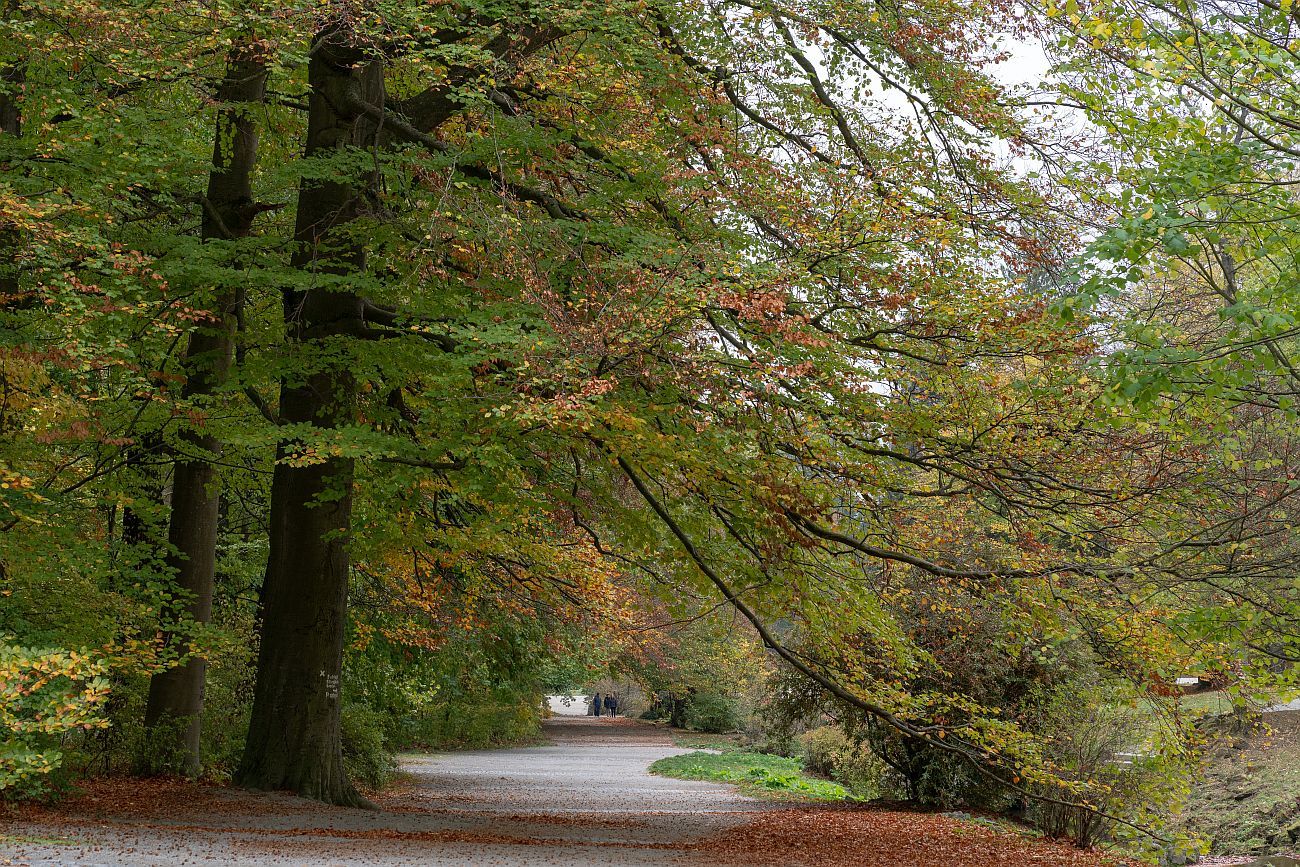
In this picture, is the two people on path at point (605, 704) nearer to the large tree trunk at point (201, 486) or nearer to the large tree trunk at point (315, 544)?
the large tree trunk at point (201, 486)

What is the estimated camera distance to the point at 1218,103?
7.88 meters

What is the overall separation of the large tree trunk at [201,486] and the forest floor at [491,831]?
0.84 metres

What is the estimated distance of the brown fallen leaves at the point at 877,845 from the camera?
10734 millimetres

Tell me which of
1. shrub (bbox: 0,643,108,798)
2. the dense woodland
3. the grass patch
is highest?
the dense woodland

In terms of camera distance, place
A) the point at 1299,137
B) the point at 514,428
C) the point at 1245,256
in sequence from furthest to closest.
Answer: the point at 1245,256, the point at 514,428, the point at 1299,137

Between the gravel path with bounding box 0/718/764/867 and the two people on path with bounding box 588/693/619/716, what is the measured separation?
54945 millimetres

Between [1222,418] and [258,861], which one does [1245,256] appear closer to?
[1222,418]

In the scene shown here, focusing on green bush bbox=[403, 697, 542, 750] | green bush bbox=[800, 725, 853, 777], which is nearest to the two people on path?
green bush bbox=[403, 697, 542, 750]

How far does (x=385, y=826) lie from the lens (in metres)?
10.7

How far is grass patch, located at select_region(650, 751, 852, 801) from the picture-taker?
67.7 ft

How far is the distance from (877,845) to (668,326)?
684cm

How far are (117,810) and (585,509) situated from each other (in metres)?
5.19

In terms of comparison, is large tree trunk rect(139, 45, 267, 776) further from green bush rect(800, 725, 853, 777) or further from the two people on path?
the two people on path

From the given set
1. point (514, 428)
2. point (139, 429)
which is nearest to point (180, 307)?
point (139, 429)
